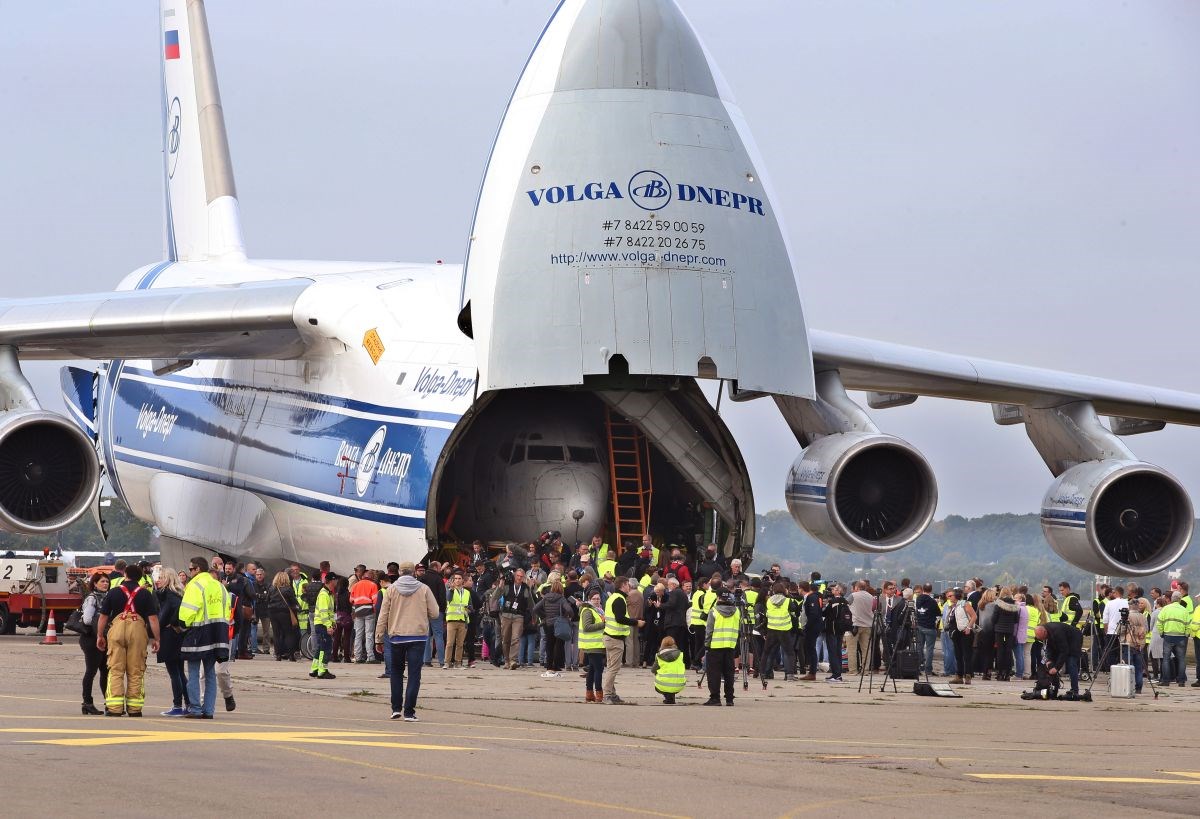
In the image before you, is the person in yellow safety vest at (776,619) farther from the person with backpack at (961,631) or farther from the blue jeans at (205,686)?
the blue jeans at (205,686)

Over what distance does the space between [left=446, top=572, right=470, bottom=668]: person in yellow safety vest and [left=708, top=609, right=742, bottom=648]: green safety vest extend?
4.31 meters

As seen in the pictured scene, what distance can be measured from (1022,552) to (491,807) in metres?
62.6

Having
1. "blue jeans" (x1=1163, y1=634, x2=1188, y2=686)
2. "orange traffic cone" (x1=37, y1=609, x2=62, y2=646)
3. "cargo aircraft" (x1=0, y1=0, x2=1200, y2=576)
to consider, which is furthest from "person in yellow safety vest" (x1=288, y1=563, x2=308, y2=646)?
"blue jeans" (x1=1163, y1=634, x2=1188, y2=686)

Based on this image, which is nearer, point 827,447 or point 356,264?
point 827,447

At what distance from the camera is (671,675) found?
1390 centimetres

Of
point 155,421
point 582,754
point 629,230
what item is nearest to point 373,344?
point 629,230

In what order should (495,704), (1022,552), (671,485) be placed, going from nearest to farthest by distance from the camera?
(495,704), (671,485), (1022,552)

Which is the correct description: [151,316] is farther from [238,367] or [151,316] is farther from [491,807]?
[491,807]

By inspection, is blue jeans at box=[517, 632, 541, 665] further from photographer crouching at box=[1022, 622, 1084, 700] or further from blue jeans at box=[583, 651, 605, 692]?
photographer crouching at box=[1022, 622, 1084, 700]

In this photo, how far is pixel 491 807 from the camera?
23.3 ft

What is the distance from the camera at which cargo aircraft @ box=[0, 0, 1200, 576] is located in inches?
640

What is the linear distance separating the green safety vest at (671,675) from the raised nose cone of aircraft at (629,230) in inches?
124

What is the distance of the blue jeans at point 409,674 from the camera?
1170cm

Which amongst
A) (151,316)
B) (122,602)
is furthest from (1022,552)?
(122,602)
